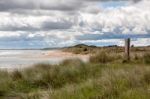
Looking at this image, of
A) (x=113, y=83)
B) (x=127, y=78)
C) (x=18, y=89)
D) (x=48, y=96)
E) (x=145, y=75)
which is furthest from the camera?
(x=18, y=89)

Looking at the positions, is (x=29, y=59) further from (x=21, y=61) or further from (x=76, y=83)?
(x=76, y=83)

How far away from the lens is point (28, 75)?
61.5ft

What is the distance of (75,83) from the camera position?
52.4 feet

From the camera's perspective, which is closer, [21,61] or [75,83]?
[75,83]

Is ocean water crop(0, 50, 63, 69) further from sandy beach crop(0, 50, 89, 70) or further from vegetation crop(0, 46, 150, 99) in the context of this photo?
vegetation crop(0, 46, 150, 99)

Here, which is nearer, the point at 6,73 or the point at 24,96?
the point at 24,96

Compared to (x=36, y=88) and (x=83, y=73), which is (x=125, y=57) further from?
(x=36, y=88)

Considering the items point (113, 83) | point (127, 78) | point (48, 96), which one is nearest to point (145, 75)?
point (127, 78)

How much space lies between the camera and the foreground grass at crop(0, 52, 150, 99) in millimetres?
12070

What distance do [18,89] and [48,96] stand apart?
4.51m

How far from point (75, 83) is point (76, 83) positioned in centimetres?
13

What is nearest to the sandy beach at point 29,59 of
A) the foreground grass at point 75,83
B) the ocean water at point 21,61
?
the ocean water at point 21,61

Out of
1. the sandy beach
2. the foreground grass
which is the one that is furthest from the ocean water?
the foreground grass

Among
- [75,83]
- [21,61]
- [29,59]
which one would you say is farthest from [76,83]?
[29,59]
